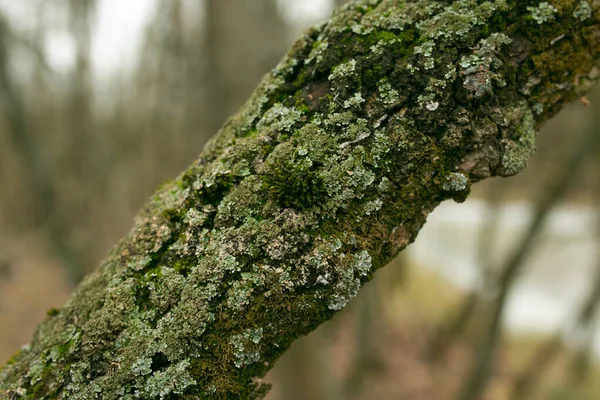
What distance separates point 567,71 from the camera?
141 cm

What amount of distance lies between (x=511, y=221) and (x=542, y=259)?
13.7ft

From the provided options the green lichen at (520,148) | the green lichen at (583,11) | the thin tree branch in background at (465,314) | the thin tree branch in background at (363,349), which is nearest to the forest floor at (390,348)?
the thin tree branch in background at (363,349)

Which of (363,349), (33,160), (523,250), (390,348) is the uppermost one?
(33,160)

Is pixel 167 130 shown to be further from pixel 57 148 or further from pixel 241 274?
pixel 241 274

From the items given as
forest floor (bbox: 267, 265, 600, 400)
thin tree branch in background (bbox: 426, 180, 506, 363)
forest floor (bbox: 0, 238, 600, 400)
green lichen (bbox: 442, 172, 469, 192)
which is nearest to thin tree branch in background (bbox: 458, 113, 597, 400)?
forest floor (bbox: 267, 265, 600, 400)

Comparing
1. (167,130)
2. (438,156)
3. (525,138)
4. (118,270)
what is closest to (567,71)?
(525,138)

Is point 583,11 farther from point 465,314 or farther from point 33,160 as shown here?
point 465,314

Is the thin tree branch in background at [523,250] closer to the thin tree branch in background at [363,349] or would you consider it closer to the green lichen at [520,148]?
the thin tree branch in background at [363,349]

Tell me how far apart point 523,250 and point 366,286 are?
8.48 feet

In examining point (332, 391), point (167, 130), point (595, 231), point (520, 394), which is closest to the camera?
point (332, 391)

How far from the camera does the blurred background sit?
5.09 meters

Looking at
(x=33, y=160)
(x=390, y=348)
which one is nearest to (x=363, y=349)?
(x=390, y=348)

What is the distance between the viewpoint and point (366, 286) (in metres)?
7.30

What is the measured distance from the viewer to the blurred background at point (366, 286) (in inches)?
200
